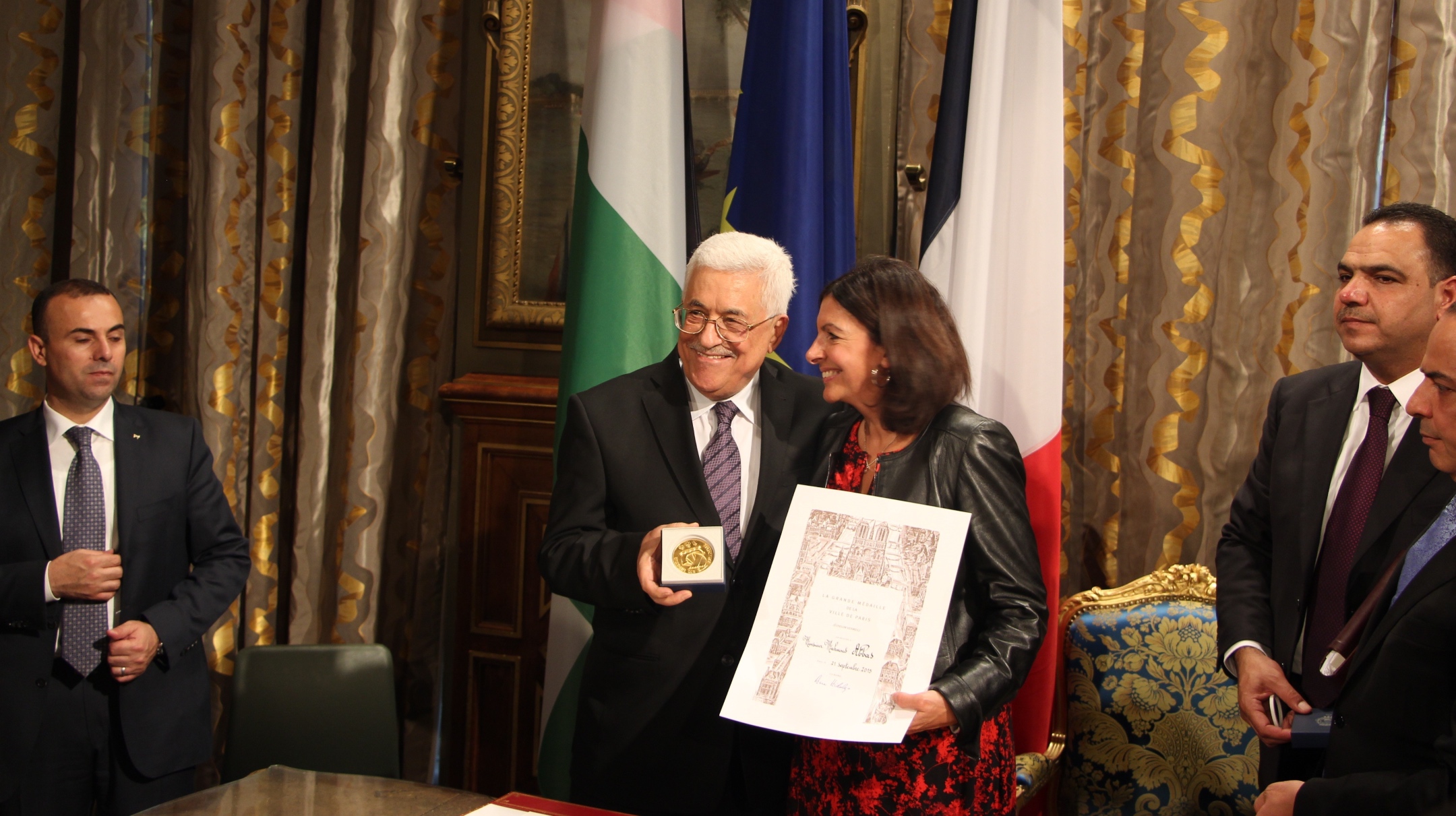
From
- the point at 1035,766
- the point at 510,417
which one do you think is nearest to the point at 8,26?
the point at 510,417

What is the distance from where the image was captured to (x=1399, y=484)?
166 centimetres

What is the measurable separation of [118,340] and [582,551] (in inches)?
58.3

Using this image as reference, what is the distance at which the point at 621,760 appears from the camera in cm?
184

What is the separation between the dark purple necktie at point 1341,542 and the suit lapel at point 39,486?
2.64 m

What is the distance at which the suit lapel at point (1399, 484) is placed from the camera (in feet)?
5.38

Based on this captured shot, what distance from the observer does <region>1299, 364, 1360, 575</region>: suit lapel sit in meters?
1.77

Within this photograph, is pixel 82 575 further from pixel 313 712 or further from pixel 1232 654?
pixel 1232 654

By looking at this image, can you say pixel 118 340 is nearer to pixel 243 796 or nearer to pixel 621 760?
pixel 243 796

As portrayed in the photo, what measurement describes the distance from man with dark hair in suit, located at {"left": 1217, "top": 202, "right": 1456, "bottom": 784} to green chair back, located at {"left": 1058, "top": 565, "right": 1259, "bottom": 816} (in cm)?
48

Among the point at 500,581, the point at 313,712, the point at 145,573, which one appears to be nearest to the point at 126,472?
the point at 145,573

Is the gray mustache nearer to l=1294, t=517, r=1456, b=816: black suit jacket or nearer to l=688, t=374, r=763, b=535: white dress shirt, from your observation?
l=688, t=374, r=763, b=535: white dress shirt

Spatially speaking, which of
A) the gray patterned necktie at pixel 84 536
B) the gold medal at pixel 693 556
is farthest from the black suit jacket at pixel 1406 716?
the gray patterned necktie at pixel 84 536

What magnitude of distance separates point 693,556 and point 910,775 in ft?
1.57
